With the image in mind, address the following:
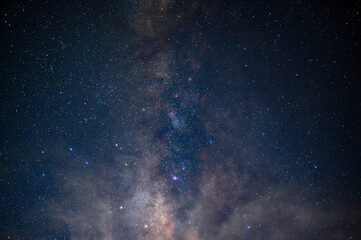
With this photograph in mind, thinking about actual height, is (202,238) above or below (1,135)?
below

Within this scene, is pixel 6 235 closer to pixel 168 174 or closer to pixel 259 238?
pixel 168 174

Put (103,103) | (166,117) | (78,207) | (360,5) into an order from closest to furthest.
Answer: (360,5) < (103,103) < (166,117) < (78,207)

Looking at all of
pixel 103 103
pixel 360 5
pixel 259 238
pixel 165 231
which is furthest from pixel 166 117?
pixel 259 238

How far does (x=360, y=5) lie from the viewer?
8.87ft

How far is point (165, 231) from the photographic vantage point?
14.1 feet

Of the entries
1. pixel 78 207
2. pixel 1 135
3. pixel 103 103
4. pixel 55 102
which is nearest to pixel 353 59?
pixel 103 103

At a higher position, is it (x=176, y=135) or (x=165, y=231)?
(x=176, y=135)

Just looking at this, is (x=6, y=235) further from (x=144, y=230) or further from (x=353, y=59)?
Answer: (x=353, y=59)

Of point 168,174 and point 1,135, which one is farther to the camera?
point 168,174

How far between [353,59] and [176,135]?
404cm

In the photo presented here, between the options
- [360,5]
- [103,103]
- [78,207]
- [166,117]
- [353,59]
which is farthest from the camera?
[78,207]

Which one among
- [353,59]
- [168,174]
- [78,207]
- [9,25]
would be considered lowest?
[78,207]

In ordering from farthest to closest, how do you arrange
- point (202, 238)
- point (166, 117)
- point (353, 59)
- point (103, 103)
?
point (202, 238)
point (166, 117)
point (103, 103)
point (353, 59)

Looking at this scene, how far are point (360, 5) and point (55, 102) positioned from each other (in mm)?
5905
